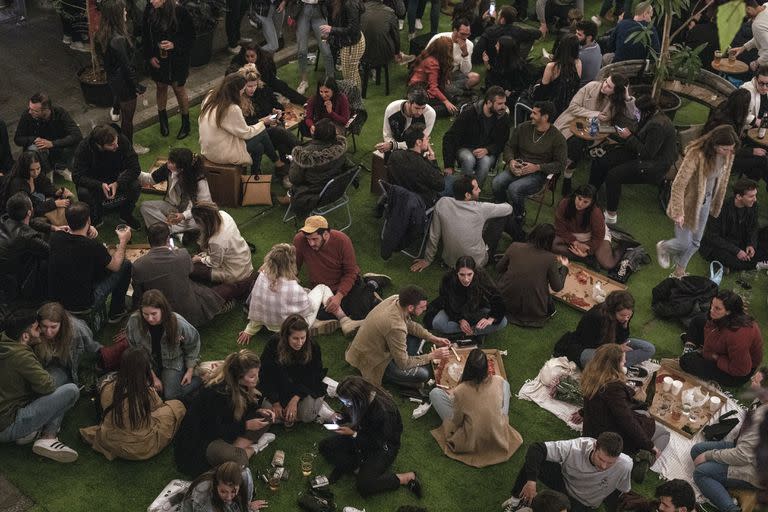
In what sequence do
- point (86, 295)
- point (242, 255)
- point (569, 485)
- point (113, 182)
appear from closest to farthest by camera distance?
point (569, 485), point (86, 295), point (242, 255), point (113, 182)

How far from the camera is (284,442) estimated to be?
7066mm

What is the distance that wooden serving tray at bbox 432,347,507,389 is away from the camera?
299 inches

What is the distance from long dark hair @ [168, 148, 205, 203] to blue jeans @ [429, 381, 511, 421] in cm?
327

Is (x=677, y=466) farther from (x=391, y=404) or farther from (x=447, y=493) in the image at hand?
(x=391, y=404)

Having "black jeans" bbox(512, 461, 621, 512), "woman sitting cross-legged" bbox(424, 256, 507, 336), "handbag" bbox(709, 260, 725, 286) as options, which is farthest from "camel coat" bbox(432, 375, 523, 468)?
"handbag" bbox(709, 260, 725, 286)

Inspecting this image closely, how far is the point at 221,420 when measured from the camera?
6.50 meters

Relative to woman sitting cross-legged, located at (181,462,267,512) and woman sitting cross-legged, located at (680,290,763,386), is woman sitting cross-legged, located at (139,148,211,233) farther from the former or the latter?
woman sitting cross-legged, located at (680,290,763,386)

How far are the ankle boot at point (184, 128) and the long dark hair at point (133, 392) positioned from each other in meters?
4.84

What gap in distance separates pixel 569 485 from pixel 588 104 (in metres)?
5.21

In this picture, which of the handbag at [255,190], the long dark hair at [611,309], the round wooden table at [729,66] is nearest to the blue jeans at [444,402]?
the long dark hair at [611,309]

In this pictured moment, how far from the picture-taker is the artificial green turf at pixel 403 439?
6609 mm

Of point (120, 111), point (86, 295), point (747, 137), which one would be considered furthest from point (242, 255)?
point (747, 137)

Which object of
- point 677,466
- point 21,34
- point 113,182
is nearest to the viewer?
point 677,466

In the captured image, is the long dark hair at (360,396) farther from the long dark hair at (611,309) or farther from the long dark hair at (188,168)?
the long dark hair at (188,168)
